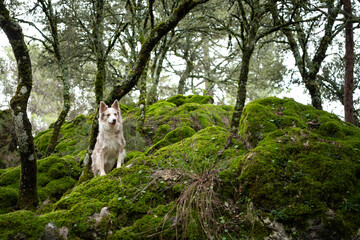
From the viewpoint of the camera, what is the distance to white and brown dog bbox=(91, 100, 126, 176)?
19.8 feet

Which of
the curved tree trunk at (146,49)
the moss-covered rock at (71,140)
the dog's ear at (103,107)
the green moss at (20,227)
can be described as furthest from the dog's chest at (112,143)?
the moss-covered rock at (71,140)

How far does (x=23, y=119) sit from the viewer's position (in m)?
4.83

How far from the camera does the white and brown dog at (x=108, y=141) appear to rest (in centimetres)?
604

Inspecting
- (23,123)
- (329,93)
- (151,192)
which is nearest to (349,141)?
(151,192)

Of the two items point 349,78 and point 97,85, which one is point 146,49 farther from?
point 349,78

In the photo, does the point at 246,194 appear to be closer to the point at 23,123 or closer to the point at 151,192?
the point at 151,192

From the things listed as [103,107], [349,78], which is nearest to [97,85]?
[103,107]

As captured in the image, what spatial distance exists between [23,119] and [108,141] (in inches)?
80.3

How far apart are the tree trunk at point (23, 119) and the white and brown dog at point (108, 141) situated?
1503 millimetres

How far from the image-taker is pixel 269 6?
19.6 ft

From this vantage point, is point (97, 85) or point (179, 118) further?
point (179, 118)

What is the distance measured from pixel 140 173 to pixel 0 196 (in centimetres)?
361

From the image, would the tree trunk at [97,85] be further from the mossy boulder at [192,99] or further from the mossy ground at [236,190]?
the mossy boulder at [192,99]

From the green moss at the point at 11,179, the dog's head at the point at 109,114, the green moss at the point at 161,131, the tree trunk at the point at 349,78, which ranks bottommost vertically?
the green moss at the point at 11,179
